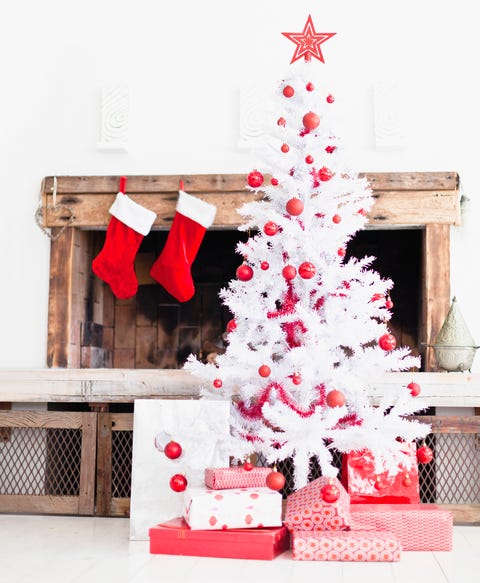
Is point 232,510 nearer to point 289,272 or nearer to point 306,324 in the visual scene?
point 306,324

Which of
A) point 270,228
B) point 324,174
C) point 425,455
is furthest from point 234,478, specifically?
point 324,174

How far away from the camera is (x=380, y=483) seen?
10.2 feet

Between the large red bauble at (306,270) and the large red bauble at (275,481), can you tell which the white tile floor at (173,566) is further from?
the large red bauble at (306,270)

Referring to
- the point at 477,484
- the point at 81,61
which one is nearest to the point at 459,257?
the point at 477,484

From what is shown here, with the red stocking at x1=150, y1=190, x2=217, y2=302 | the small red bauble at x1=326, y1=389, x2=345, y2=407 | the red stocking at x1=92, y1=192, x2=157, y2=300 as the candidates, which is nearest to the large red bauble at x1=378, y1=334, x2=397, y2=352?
the small red bauble at x1=326, y1=389, x2=345, y2=407

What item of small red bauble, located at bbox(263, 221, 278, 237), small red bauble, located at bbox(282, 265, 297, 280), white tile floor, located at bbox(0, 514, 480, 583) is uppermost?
small red bauble, located at bbox(263, 221, 278, 237)

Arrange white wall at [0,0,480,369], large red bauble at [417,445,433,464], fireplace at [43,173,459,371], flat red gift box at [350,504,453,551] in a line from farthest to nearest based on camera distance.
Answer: white wall at [0,0,480,369] → fireplace at [43,173,459,371] → large red bauble at [417,445,433,464] → flat red gift box at [350,504,453,551]

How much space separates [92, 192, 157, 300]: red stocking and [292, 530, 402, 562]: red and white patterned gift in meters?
2.07

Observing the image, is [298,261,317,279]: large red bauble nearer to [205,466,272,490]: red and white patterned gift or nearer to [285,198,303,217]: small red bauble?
[285,198,303,217]: small red bauble

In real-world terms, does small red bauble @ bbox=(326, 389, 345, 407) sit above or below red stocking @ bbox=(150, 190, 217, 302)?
below

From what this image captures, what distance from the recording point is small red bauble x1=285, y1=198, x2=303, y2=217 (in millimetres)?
3010

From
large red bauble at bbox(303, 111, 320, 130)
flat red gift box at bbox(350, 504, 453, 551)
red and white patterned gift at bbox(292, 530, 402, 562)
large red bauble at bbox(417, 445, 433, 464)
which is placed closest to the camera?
red and white patterned gift at bbox(292, 530, 402, 562)

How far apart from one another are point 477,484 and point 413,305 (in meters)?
1.59

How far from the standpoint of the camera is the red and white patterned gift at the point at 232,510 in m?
2.60
